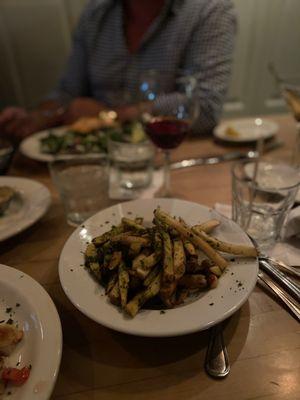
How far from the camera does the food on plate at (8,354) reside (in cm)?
47

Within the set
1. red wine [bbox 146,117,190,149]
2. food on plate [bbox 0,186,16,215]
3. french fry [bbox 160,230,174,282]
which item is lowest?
food on plate [bbox 0,186,16,215]

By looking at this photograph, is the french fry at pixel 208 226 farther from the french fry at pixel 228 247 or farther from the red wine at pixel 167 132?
the red wine at pixel 167 132

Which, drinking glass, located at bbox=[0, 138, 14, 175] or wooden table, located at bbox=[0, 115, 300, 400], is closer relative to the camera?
wooden table, located at bbox=[0, 115, 300, 400]

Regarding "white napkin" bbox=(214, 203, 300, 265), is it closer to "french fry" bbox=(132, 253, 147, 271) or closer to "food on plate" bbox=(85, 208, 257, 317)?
"food on plate" bbox=(85, 208, 257, 317)

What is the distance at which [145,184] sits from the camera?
109cm

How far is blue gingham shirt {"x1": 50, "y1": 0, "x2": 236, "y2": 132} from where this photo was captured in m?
1.53

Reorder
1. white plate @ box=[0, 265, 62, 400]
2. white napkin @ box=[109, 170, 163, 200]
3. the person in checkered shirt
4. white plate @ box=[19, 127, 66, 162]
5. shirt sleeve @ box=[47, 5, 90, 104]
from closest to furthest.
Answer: white plate @ box=[0, 265, 62, 400] < white napkin @ box=[109, 170, 163, 200] < white plate @ box=[19, 127, 66, 162] < the person in checkered shirt < shirt sleeve @ box=[47, 5, 90, 104]

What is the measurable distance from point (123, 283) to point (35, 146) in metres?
0.93

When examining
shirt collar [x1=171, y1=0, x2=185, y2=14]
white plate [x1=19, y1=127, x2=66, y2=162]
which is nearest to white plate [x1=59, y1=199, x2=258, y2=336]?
white plate [x1=19, y1=127, x2=66, y2=162]

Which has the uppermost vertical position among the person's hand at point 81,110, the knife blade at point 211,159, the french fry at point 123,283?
the french fry at point 123,283

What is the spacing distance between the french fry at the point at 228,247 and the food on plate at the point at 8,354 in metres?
0.38

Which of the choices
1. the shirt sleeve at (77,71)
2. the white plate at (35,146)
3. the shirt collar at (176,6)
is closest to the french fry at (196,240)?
the white plate at (35,146)

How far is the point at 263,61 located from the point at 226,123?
6.40 ft

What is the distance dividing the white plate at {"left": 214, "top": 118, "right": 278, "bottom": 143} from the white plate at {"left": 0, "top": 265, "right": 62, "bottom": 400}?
1034 mm
